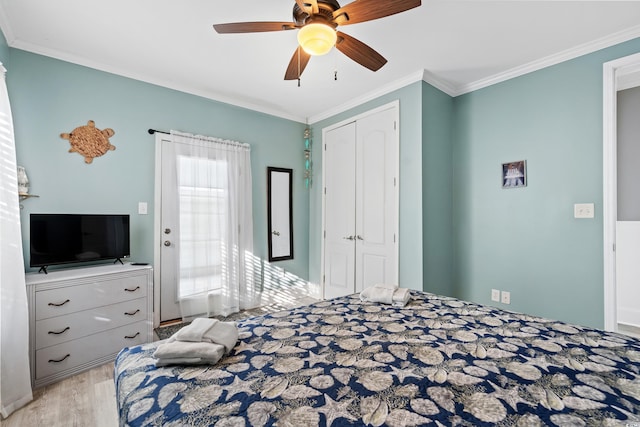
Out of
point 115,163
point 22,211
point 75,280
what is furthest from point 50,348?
point 115,163

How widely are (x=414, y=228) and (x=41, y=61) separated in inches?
145

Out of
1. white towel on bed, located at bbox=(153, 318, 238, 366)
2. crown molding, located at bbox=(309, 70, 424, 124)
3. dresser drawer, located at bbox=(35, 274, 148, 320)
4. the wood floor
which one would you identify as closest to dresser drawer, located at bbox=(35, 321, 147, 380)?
the wood floor

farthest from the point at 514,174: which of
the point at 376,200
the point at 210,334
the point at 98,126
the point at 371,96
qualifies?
the point at 98,126

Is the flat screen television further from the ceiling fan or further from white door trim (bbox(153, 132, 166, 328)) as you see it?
the ceiling fan

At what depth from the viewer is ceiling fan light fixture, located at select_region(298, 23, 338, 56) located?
1.55 m

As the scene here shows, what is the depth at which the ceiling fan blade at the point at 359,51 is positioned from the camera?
1.77 m

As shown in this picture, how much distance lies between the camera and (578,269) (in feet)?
8.10

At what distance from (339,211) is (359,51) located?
7.19ft

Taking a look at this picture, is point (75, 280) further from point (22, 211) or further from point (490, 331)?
point (490, 331)

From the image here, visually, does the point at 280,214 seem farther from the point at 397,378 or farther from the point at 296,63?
the point at 397,378

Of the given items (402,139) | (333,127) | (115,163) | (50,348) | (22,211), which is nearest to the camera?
(50,348)

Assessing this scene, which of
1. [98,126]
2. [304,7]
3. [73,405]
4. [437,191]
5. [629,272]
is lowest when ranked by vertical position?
[73,405]

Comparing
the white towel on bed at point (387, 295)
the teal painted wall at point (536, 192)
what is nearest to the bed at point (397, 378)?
the white towel on bed at point (387, 295)

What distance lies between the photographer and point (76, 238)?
245 centimetres
